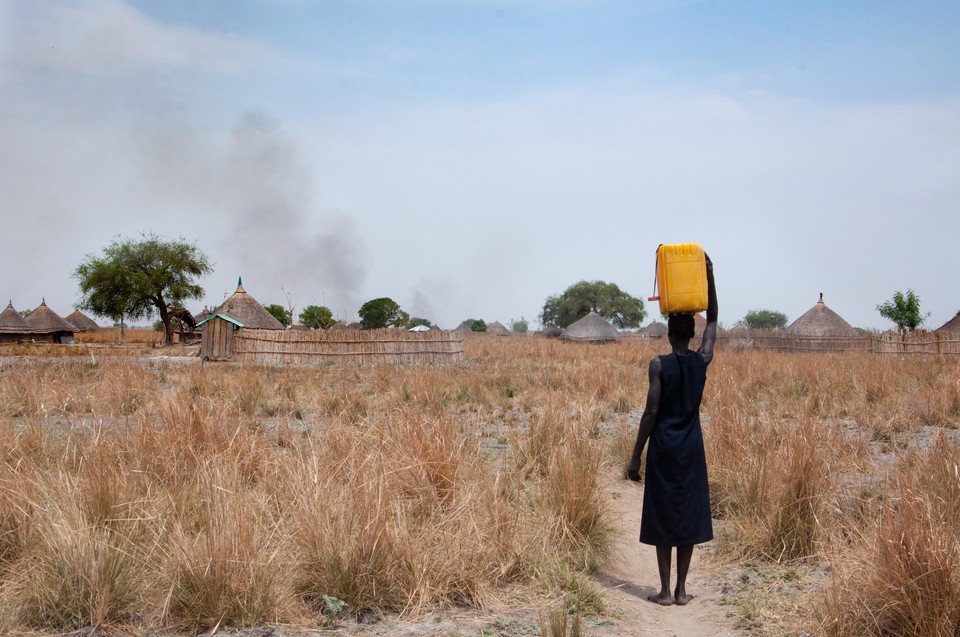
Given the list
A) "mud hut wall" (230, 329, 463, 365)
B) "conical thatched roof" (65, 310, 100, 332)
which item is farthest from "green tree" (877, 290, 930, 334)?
"conical thatched roof" (65, 310, 100, 332)

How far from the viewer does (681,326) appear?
14.4 ft

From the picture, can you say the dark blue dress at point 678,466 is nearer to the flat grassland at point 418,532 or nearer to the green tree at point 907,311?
the flat grassland at point 418,532

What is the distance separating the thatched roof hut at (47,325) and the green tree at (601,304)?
56375 mm

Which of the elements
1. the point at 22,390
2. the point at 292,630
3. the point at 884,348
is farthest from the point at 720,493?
the point at 884,348

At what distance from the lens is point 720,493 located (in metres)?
6.00

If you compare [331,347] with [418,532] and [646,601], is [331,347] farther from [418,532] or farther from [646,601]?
[646,601]

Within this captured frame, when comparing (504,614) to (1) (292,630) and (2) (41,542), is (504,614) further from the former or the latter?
(2) (41,542)

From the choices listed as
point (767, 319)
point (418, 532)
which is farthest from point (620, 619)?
point (767, 319)

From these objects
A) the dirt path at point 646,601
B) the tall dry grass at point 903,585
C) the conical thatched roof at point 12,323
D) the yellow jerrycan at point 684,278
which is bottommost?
the dirt path at point 646,601

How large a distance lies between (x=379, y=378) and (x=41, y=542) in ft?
31.4

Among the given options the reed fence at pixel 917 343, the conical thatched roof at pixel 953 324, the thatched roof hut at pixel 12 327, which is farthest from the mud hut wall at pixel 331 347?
the thatched roof hut at pixel 12 327

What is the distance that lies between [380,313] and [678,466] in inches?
1969

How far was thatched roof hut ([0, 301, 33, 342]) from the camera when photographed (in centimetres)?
3897

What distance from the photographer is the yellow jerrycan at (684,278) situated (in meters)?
4.29
